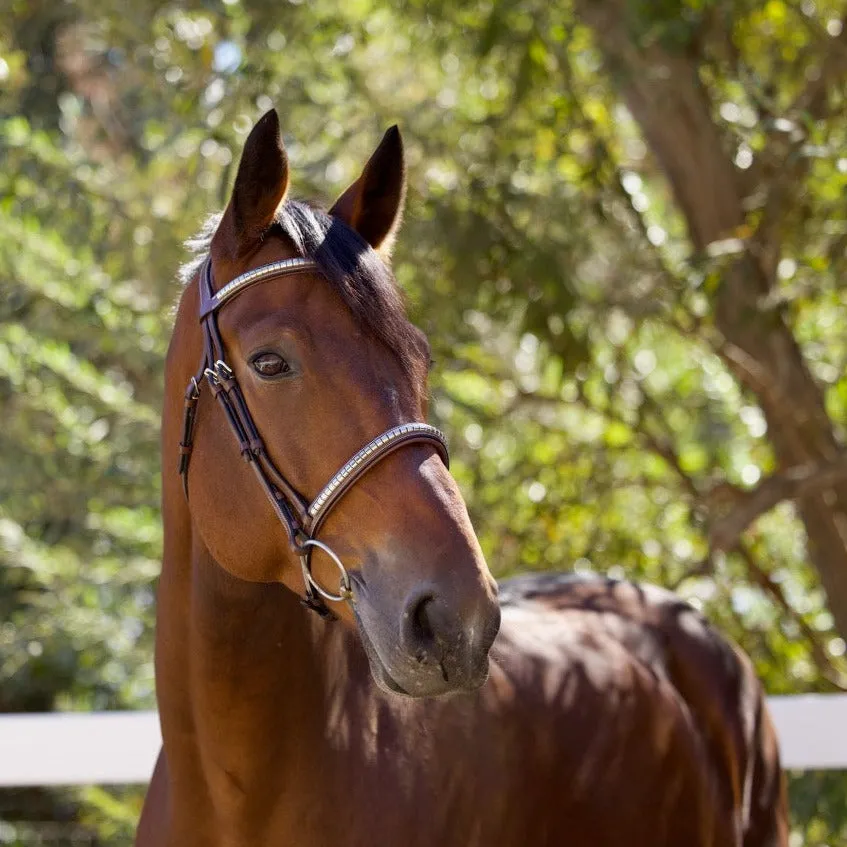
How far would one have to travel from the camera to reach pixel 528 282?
223 inches

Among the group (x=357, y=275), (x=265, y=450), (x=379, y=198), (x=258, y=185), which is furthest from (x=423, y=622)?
(x=379, y=198)

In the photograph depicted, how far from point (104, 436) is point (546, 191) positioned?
117 inches

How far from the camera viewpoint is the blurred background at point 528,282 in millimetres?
5586

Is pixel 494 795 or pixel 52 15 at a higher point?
pixel 52 15

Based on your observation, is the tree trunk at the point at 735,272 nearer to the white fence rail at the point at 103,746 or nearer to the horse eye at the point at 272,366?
the white fence rail at the point at 103,746

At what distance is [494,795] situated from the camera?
2566 mm

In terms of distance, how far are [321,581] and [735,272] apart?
4016 mm

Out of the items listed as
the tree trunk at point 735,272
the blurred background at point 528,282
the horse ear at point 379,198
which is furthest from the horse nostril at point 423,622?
the tree trunk at point 735,272

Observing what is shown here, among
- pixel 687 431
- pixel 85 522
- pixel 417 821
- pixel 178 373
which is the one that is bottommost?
pixel 417 821

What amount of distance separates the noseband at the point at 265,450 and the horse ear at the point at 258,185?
0.35ft

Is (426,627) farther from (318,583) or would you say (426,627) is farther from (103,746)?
(103,746)

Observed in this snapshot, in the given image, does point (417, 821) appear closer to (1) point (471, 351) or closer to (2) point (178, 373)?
(2) point (178, 373)

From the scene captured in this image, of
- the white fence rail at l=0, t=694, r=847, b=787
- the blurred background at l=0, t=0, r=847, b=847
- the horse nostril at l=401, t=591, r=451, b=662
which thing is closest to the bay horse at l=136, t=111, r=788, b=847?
the horse nostril at l=401, t=591, r=451, b=662

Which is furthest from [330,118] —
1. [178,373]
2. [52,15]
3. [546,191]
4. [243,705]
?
[243,705]
